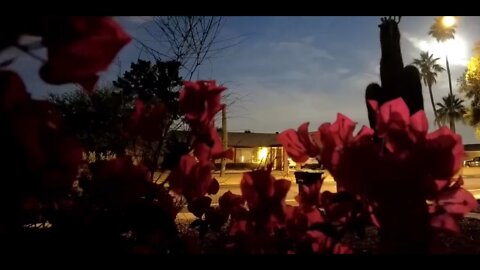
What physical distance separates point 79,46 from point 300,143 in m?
0.59

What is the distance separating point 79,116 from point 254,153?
38.8 metres

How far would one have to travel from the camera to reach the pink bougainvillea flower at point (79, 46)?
0.44 metres

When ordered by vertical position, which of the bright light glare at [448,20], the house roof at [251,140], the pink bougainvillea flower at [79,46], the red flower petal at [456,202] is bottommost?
the red flower petal at [456,202]

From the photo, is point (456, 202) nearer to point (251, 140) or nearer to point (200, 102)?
point (200, 102)

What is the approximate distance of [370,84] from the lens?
6113mm

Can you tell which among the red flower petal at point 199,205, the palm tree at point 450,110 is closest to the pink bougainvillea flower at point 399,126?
the red flower petal at point 199,205

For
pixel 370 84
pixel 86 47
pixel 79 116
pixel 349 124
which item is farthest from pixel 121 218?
pixel 370 84

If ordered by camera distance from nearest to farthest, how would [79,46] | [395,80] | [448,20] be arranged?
[79,46]
[448,20]
[395,80]

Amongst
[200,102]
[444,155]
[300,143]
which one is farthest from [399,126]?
[200,102]

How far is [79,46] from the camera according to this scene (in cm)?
44

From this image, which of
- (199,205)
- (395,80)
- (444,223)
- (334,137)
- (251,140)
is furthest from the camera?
(251,140)

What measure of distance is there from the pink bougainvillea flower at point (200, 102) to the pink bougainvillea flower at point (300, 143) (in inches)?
7.9

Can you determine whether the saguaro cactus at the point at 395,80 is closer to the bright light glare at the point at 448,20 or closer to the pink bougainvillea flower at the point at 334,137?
the bright light glare at the point at 448,20

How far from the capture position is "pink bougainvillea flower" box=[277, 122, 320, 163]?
35.2 inches
